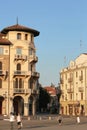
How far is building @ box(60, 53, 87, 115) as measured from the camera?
9921 cm

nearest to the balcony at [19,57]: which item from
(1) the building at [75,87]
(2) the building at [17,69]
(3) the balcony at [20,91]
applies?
(2) the building at [17,69]

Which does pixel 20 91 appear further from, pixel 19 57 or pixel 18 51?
pixel 18 51

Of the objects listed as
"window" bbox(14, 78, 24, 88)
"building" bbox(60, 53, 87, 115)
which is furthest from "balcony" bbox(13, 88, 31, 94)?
"building" bbox(60, 53, 87, 115)

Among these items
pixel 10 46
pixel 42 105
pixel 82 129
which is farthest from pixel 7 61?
pixel 42 105

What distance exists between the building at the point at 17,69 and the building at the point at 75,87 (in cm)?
1833

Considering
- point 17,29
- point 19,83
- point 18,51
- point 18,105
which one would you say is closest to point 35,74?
point 19,83

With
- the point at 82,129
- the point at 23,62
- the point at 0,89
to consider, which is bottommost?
the point at 82,129

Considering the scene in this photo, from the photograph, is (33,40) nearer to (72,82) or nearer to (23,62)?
(23,62)

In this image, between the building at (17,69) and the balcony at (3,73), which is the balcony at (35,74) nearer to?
the building at (17,69)

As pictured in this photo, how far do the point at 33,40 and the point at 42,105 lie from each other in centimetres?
5379

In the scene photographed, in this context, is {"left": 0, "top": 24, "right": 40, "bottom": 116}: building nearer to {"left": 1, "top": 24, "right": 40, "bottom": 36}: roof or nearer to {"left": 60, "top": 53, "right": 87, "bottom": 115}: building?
{"left": 1, "top": 24, "right": 40, "bottom": 36}: roof

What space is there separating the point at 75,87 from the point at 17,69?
2472cm

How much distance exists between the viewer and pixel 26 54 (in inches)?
3270

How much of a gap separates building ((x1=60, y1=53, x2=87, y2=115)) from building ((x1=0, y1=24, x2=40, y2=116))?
18.3m
